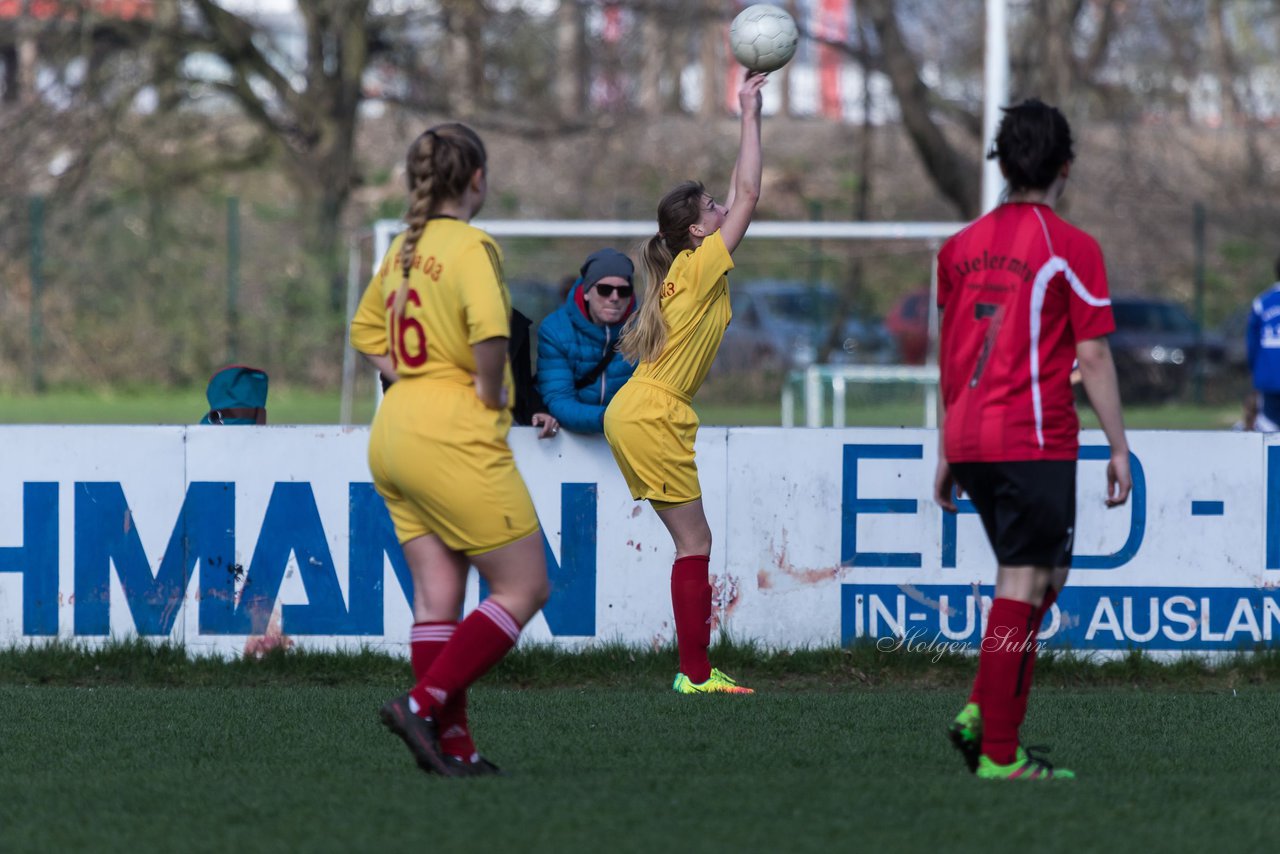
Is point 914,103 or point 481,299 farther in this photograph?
point 914,103

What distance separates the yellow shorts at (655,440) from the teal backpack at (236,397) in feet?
7.04

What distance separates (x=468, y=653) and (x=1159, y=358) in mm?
20924

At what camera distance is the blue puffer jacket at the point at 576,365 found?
702 cm

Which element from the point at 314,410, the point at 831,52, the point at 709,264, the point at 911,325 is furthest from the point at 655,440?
the point at 831,52

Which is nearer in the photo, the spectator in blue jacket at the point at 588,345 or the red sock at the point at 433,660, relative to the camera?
the red sock at the point at 433,660

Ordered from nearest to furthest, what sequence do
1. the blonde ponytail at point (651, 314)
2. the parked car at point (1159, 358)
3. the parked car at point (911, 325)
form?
1. the blonde ponytail at point (651, 314)
2. the parked car at point (911, 325)
3. the parked car at point (1159, 358)

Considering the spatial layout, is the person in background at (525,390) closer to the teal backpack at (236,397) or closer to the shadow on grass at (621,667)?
the shadow on grass at (621,667)

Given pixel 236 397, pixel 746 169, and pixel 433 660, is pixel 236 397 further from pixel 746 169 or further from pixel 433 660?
pixel 433 660

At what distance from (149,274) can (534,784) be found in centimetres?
2182

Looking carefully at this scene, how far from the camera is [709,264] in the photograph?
6.10 metres

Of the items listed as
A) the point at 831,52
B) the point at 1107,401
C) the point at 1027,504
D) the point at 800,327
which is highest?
the point at 831,52

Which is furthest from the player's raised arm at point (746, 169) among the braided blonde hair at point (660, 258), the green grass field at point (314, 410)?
the green grass field at point (314, 410)

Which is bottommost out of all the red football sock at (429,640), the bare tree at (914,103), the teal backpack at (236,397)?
the red football sock at (429,640)

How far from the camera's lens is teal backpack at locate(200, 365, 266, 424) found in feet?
25.2
